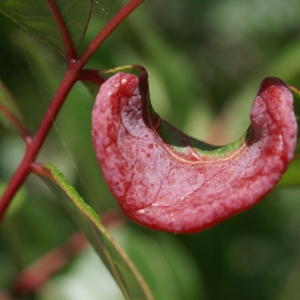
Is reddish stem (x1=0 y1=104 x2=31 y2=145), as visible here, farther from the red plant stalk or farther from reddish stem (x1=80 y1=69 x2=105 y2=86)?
reddish stem (x1=80 y1=69 x2=105 y2=86)

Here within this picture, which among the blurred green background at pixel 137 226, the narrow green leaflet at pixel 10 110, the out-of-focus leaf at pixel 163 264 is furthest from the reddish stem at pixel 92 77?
the out-of-focus leaf at pixel 163 264

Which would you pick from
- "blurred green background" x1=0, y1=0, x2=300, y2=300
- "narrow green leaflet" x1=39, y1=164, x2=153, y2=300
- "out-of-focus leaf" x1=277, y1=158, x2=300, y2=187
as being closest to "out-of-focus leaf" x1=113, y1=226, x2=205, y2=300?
"blurred green background" x1=0, y1=0, x2=300, y2=300

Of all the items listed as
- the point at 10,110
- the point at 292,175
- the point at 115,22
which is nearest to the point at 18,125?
the point at 10,110

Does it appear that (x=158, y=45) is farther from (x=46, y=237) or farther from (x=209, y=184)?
(x=209, y=184)

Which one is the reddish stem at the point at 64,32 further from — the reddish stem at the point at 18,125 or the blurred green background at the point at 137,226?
the blurred green background at the point at 137,226

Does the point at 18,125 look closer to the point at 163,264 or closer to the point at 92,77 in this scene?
the point at 92,77

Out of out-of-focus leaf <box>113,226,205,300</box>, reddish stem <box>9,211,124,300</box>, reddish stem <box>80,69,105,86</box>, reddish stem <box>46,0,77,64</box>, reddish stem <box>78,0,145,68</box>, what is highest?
reddish stem <box>46,0,77,64</box>
